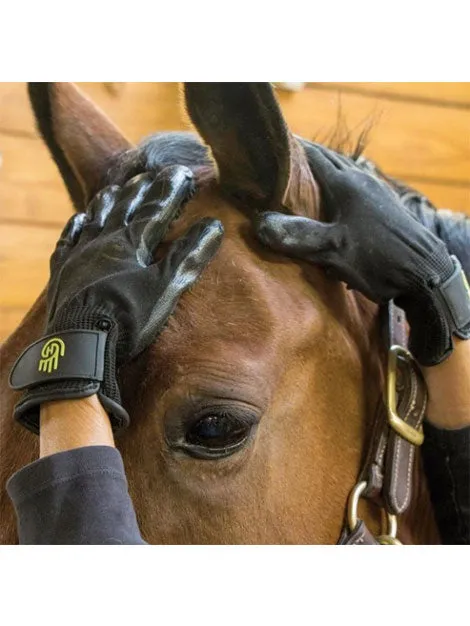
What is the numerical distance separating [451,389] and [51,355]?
1.24ft

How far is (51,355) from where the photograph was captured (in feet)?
1.82

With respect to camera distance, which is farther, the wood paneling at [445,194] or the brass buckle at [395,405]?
the wood paneling at [445,194]

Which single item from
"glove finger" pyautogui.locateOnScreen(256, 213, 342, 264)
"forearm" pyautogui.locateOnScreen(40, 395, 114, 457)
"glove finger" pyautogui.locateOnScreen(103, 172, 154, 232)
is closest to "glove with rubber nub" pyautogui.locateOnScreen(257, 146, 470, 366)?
"glove finger" pyautogui.locateOnScreen(256, 213, 342, 264)

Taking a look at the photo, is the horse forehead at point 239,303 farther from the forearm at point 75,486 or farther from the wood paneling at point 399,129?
the wood paneling at point 399,129

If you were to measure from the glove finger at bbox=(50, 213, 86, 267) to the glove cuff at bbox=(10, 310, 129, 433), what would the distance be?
0.34 ft

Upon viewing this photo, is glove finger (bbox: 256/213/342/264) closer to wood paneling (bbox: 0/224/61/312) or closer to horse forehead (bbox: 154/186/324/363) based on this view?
horse forehead (bbox: 154/186/324/363)

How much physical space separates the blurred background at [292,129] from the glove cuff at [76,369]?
189 mm

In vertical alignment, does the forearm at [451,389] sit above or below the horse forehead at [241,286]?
below

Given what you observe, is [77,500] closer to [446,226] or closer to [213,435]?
[213,435]

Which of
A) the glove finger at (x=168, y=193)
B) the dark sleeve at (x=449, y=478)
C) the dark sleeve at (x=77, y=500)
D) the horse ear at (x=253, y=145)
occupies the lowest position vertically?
the dark sleeve at (x=449, y=478)

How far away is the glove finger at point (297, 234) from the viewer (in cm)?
62

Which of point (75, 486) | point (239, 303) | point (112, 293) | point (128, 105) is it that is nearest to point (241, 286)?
point (239, 303)

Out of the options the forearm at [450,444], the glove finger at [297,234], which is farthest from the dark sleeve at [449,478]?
the glove finger at [297,234]
